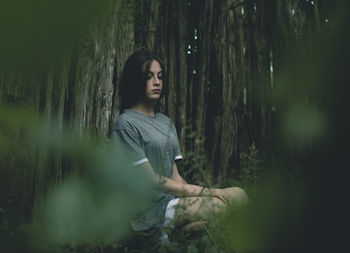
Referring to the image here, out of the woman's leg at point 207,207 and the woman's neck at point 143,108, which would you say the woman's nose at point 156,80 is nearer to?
the woman's neck at point 143,108

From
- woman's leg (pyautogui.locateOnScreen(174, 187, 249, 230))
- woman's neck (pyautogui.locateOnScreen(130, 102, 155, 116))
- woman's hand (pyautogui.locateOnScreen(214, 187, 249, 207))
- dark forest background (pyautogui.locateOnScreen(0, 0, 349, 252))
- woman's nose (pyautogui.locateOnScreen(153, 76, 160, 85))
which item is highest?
woman's nose (pyautogui.locateOnScreen(153, 76, 160, 85))

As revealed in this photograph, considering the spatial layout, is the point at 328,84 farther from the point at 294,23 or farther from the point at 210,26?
the point at 210,26

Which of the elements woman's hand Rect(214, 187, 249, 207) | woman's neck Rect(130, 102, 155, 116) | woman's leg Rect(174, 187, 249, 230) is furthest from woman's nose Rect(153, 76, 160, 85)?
woman's hand Rect(214, 187, 249, 207)

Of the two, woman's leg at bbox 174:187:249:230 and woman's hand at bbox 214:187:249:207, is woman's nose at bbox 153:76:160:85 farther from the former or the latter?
woman's hand at bbox 214:187:249:207

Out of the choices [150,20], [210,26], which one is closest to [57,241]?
[150,20]

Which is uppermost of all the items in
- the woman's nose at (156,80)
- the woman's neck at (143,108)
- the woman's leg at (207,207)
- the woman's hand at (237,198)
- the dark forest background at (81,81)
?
the woman's nose at (156,80)

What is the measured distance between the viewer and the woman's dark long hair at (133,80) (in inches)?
75.9

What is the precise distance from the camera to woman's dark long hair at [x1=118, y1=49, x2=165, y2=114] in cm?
193

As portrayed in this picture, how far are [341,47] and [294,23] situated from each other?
0.07 metres

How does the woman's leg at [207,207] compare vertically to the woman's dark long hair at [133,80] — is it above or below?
below

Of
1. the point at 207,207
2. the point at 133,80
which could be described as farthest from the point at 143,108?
the point at 207,207

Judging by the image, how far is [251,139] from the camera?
262cm

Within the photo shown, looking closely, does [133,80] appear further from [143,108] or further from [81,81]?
[81,81]

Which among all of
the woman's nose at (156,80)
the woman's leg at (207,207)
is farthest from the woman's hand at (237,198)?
the woman's nose at (156,80)
